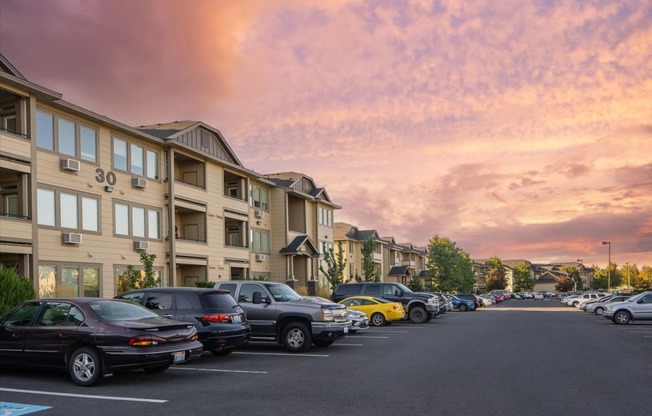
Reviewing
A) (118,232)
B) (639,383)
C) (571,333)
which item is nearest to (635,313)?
(571,333)

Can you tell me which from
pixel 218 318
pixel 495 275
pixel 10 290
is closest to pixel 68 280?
pixel 10 290

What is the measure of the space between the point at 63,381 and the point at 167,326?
7.50 feet

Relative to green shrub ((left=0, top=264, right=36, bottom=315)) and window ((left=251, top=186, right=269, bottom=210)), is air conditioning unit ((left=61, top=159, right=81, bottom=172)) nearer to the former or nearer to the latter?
green shrub ((left=0, top=264, right=36, bottom=315))

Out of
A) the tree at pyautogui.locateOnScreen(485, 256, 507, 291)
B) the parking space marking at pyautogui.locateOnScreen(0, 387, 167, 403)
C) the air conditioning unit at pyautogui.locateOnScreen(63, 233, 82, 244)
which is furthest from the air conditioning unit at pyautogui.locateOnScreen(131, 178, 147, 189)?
the tree at pyautogui.locateOnScreen(485, 256, 507, 291)

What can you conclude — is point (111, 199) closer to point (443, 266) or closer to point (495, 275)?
point (443, 266)

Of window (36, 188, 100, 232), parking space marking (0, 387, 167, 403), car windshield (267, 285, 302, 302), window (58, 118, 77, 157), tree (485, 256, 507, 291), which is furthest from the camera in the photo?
tree (485, 256, 507, 291)

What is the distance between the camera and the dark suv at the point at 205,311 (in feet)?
48.7

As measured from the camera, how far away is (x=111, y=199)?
29703 mm

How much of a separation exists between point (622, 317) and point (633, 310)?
0.60m

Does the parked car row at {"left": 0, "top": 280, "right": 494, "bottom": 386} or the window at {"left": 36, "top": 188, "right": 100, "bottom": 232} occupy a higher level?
the window at {"left": 36, "top": 188, "right": 100, "bottom": 232}

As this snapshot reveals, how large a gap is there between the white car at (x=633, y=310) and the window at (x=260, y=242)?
23.9m

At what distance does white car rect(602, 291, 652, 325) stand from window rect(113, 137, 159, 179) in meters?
23.8

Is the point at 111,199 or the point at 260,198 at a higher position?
the point at 260,198

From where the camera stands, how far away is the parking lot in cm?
961
